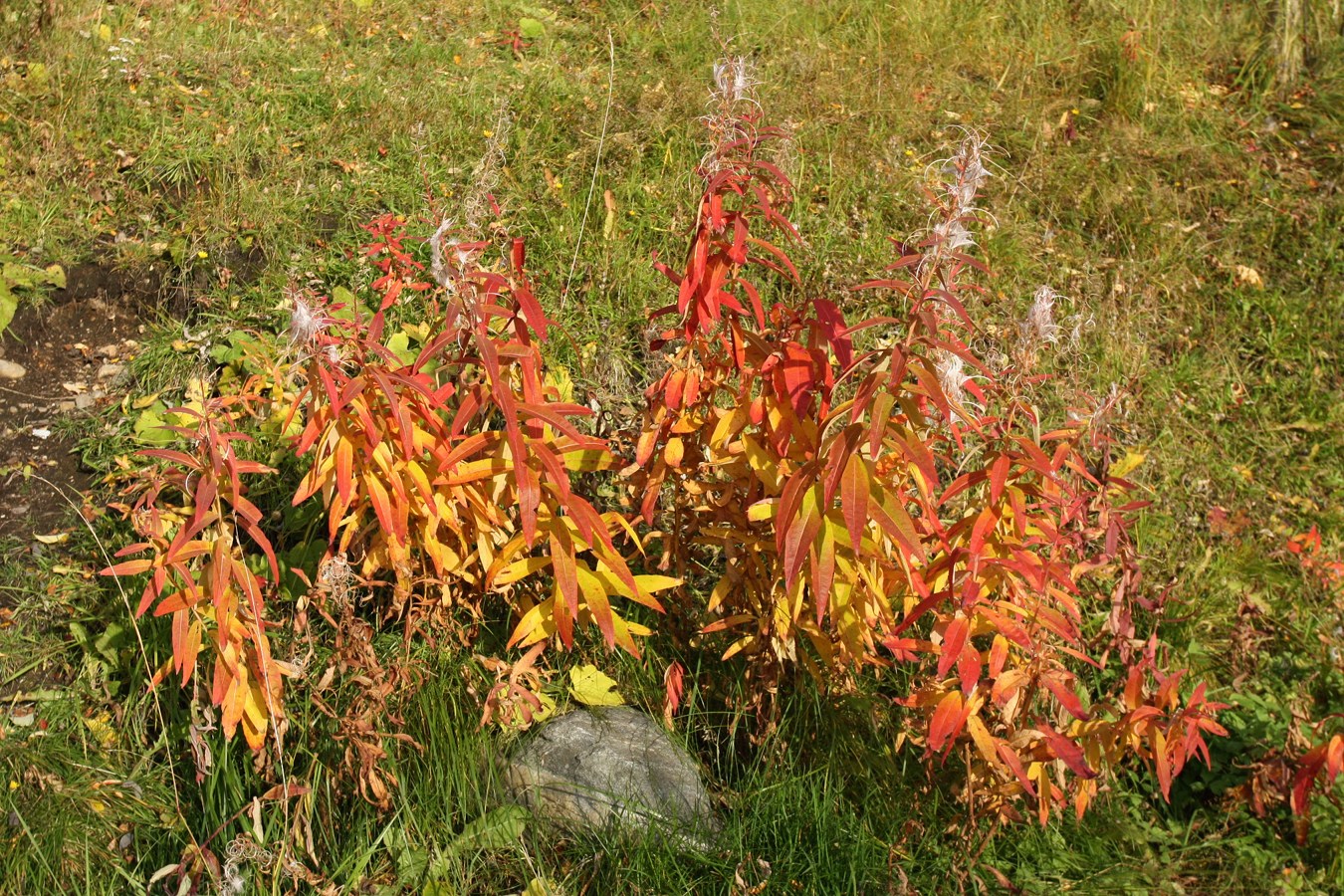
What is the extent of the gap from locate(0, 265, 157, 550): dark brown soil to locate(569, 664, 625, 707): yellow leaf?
154 centimetres

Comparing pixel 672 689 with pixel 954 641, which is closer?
pixel 954 641

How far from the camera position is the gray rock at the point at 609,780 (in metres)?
2.36

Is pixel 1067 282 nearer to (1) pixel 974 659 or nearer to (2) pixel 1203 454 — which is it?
(2) pixel 1203 454

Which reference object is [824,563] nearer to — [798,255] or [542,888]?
[542,888]

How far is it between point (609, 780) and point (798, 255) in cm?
222

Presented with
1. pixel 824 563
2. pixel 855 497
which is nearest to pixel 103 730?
pixel 824 563

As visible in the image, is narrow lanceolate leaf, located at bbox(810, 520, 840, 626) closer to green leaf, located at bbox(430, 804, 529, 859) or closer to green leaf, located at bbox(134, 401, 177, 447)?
green leaf, located at bbox(430, 804, 529, 859)

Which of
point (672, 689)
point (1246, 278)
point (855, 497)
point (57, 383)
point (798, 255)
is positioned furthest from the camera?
point (1246, 278)

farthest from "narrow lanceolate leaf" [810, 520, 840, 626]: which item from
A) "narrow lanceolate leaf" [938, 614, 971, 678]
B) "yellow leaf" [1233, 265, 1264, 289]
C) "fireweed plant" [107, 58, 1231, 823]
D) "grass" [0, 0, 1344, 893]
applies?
"yellow leaf" [1233, 265, 1264, 289]

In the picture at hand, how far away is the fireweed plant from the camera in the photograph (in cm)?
191

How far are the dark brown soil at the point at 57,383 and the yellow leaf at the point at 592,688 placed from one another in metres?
1.54

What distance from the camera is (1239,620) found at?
10.2ft

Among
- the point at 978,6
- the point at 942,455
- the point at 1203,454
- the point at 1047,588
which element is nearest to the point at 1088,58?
the point at 978,6

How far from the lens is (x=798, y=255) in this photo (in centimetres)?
400
